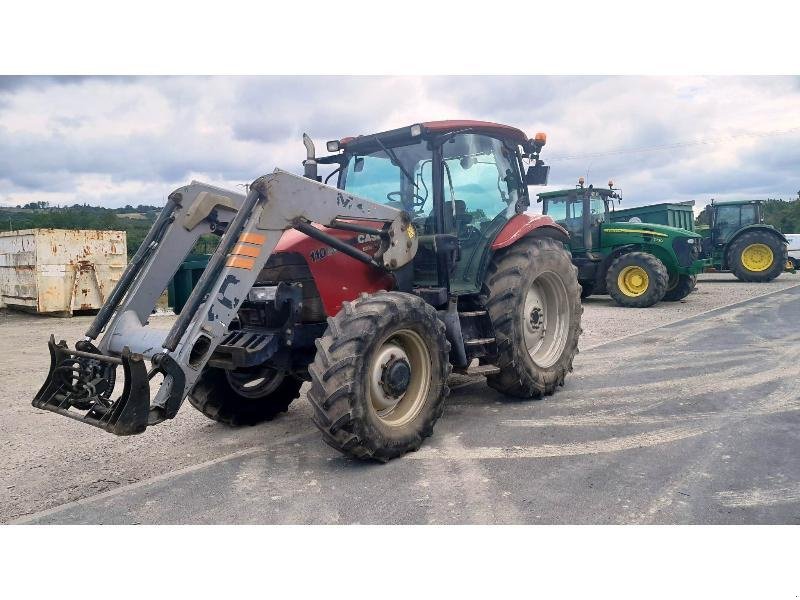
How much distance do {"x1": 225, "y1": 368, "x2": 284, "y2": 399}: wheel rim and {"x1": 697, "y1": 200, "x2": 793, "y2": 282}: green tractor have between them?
1766cm

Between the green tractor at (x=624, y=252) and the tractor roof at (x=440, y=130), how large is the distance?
8391mm

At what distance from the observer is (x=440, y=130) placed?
503 cm

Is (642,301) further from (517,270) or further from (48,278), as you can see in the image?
(48,278)

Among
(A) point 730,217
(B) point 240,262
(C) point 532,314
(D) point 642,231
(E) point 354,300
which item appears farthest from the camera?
(A) point 730,217

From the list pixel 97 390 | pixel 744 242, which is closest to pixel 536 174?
pixel 97 390

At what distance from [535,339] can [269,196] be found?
→ 3123 millimetres

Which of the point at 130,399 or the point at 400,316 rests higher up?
the point at 400,316

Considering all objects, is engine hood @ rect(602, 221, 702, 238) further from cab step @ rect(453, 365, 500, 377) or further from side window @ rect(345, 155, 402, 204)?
side window @ rect(345, 155, 402, 204)

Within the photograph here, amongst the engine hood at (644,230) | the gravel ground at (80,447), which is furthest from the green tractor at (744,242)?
the gravel ground at (80,447)

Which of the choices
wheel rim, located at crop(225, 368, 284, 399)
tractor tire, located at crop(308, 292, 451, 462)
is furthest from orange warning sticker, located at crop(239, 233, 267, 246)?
wheel rim, located at crop(225, 368, 284, 399)

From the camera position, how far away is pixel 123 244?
14492 millimetres

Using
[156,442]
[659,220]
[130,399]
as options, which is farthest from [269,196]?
[659,220]

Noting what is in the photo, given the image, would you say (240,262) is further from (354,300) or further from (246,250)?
(354,300)

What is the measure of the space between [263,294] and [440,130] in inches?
76.9
